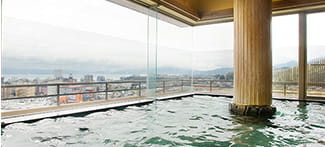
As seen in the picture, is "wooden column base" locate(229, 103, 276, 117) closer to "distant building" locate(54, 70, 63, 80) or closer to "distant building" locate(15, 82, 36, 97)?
"distant building" locate(54, 70, 63, 80)

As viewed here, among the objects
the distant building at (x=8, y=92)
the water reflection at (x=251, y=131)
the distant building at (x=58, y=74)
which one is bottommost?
the water reflection at (x=251, y=131)

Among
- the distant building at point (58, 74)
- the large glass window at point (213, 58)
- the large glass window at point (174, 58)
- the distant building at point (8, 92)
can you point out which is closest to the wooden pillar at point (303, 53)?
the large glass window at point (213, 58)

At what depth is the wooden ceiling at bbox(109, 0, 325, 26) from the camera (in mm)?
4627

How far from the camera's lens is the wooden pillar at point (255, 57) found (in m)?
3.26

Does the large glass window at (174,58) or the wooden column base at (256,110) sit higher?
the large glass window at (174,58)

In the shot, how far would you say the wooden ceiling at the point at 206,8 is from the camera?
463 centimetres

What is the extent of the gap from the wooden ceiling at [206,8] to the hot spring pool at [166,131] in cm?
254

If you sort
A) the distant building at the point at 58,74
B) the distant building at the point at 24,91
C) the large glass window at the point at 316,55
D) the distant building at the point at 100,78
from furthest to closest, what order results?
the large glass window at the point at 316,55 < the distant building at the point at 100,78 < the distant building at the point at 58,74 < the distant building at the point at 24,91

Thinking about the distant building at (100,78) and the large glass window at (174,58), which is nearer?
the distant building at (100,78)

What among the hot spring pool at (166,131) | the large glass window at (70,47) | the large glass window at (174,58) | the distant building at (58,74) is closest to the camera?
the hot spring pool at (166,131)

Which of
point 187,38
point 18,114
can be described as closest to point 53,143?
point 18,114

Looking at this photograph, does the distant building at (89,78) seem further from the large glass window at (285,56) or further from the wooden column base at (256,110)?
the large glass window at (285,56)

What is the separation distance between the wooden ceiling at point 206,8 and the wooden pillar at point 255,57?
6.24ft

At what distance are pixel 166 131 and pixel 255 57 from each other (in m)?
1.83
